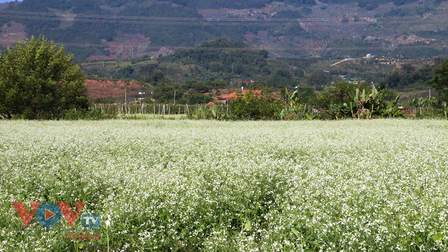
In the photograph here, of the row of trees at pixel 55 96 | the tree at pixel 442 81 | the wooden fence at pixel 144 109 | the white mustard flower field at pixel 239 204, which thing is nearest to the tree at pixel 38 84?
the row of trees at pixel 55 96

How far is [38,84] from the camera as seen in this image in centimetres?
2906

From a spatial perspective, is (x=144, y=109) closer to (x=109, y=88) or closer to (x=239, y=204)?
(x=239, y=204)

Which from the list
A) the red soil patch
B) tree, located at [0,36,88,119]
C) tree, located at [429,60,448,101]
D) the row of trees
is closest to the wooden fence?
the row of trees

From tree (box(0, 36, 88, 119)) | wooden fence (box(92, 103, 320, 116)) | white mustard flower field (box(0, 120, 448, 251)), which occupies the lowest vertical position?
wooden fence (box(92, 103, 320, 116))

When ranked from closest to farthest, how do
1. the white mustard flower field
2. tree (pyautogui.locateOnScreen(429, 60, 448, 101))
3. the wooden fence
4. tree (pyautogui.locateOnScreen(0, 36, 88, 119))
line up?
the white mustard flower field
tree (pyautogui.locateOnScreen(0, 36, 88, 119))
the wooden fence
tree (pyautogui.locateOnScreen(429, 60, 448, 101))

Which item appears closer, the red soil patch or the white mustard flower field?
the white mustard flower field

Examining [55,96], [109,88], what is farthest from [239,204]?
[109,88]

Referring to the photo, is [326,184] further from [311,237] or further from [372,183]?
[311,237]

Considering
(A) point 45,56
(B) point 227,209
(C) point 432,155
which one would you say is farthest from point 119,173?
(A) point 45,56

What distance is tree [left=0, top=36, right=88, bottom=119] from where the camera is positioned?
2903 centimetres

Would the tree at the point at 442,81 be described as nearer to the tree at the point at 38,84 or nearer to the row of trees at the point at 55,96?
the row of trees at the point at 55,96

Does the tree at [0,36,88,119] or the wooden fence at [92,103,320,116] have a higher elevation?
the tree at [0,36,88,119]

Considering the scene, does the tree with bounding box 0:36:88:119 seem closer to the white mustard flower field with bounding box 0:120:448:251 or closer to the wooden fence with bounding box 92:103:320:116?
the wooden fence with bounding box 92:103:320:116

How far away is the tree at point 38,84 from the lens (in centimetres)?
2903
